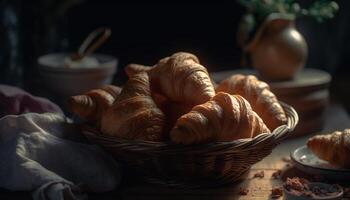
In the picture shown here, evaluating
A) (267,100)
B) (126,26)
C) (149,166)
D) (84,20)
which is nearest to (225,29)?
(126,26)

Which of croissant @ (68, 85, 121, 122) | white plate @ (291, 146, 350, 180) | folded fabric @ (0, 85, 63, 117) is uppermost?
croissant @ (68, 85, 121, 122)

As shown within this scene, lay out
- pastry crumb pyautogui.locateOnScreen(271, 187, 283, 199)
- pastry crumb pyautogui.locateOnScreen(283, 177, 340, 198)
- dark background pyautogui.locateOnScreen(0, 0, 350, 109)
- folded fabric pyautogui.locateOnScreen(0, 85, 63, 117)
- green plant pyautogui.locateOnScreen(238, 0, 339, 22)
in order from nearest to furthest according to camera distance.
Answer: pastry crumb pyautogui.locateOnScreen(283, 177, 340, 198) → pastry crumb pyautogui.locateOnScreen(271, 187, 283, 199) → folded fabric pyautogui.locateOnScreen(0, 85, 63, 117) → green plant pyautogui.locateOnScreen(238, 0, 339, 22) → dark background pyautogui.locateOnScreen(0, 0, 350, 109)

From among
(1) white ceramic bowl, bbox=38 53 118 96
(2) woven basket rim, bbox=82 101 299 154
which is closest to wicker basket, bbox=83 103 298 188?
(2) woven basket rim, bbox=82 101 299 154

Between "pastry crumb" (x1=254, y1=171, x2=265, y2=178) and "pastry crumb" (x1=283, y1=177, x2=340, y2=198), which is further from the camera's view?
"pastry crumb" (x1=254, y1=171, x2=265, y2=178)

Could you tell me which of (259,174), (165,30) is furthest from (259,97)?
(165,30)

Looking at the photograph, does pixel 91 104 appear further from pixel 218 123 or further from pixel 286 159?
pixel 286 159

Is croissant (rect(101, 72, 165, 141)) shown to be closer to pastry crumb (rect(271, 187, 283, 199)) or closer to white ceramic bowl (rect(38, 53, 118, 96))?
pastry crumb (rect(271, 187, 283, 199))

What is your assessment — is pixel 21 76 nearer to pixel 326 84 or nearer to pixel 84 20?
pixel 84 20
